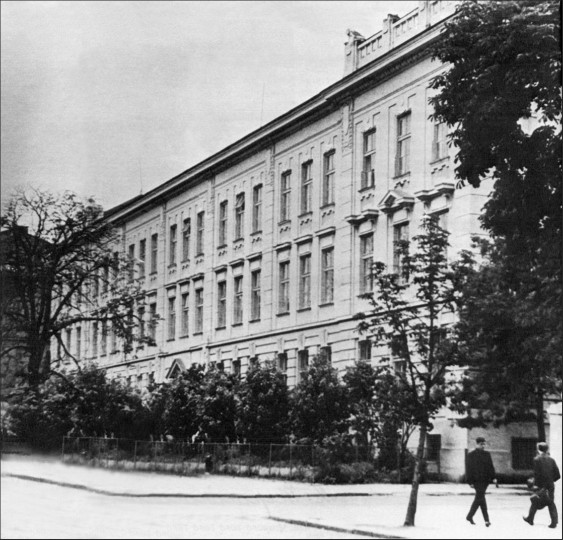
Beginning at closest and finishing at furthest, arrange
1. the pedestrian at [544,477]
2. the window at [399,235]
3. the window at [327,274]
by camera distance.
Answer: the pedestrian at [544,477]
the window at [399,235]
the window at [327,274]

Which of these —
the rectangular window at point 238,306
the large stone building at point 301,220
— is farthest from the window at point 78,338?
the rectangular window at point 238,306

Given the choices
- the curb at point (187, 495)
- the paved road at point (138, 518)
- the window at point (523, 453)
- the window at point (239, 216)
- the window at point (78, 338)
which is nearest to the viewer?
the paved road at point (138, 518)

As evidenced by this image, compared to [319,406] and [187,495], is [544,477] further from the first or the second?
[187,495]

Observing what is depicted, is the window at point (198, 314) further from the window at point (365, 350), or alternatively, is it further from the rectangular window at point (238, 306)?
the window at point (365, 350)

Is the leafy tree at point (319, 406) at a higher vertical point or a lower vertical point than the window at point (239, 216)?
lower

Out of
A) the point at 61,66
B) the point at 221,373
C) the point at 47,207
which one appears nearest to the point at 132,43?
the point at 61,66

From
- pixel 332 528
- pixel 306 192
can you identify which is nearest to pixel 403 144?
pixel 306 192

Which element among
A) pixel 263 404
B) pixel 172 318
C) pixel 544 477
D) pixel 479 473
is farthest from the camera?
pixel 172 318
